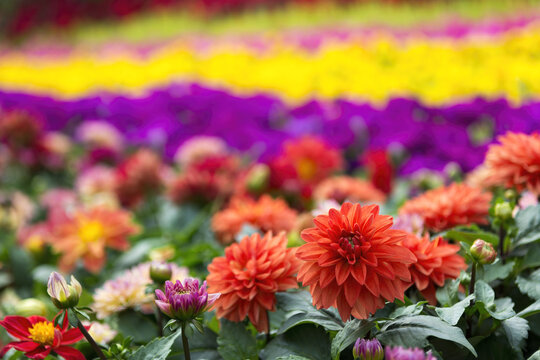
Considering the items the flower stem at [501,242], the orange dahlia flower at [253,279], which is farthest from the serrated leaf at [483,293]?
the orange dahlia flower at [253,279]

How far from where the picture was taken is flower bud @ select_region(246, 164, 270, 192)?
4.78ft

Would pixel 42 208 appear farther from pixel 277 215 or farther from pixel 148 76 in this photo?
pixel 148 76

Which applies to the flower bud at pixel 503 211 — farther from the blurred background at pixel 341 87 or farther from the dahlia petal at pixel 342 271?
the blurred background at pixel 341 87

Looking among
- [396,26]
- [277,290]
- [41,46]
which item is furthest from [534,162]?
[41,46]

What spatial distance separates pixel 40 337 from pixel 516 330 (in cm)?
56

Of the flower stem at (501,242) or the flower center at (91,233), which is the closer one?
the flower stem at (501,242)

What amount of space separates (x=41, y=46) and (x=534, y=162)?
6349 millimetres

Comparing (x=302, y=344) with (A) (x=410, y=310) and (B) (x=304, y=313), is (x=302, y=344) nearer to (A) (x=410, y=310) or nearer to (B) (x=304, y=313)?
(B) (x=304, y=313)

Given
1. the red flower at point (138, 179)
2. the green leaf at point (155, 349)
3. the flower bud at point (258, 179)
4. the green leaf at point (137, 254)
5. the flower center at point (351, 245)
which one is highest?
the flower center at point (351, 245)

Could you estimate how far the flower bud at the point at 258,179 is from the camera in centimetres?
146

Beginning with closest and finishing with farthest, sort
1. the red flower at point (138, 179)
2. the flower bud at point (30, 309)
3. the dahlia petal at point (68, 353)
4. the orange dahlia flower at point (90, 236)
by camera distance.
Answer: the dahlia petal at point (68, 353)
the flower bud at point (30, 309)
the orange dahlia flower at point (90, 236)
the red flower at point (138, 179)

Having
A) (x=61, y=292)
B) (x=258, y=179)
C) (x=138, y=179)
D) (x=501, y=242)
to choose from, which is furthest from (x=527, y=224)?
(x=138, y=179)

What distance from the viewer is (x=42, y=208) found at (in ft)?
6.48

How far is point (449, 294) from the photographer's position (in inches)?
28.1
